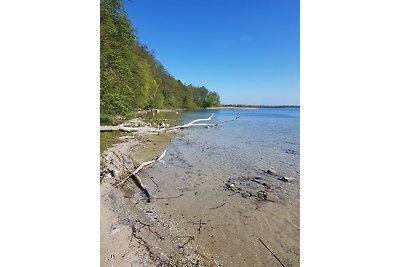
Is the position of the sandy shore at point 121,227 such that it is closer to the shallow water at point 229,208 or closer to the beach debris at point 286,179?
the shallow water at point 229,208

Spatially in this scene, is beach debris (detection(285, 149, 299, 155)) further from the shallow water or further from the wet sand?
the wet sand

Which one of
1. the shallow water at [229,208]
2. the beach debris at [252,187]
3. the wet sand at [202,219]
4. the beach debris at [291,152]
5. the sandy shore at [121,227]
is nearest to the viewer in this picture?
the sandy shore at [121,227]

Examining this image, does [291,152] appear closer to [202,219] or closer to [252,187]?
[252,187]

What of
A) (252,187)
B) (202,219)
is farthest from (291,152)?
(202,219)

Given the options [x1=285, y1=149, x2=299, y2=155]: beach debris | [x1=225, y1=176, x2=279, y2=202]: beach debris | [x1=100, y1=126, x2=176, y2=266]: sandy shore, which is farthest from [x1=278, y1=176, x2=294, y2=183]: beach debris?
[x1=100, y1=126, x2=176, y2=266]: sandy shore

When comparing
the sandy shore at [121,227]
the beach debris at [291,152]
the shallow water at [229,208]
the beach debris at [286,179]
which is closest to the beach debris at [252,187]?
the shallow water at [229,208]

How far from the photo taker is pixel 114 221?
142cm

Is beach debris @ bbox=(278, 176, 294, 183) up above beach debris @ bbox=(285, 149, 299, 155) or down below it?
below

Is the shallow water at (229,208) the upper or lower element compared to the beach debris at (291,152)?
lower
